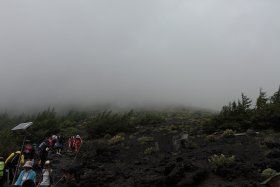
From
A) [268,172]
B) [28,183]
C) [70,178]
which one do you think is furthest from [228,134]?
[28,183]

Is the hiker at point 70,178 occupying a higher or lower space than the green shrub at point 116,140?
lower

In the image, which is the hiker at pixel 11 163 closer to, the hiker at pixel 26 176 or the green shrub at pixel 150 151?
the hiker at pixel 26 176

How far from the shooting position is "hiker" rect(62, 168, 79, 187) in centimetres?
1910

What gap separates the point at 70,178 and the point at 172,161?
17.4 feet

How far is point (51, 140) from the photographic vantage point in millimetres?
30109

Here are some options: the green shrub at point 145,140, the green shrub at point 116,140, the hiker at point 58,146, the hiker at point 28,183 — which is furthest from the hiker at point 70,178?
the green shrub at point 116,140

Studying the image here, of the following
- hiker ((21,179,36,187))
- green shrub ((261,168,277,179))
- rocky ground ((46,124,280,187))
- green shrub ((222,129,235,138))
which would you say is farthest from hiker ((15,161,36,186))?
green shrub ((222,129,235,138))

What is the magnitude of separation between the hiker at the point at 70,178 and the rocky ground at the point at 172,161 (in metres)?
0.42

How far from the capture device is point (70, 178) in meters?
19.6

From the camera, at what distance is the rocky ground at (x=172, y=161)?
18.9 meters

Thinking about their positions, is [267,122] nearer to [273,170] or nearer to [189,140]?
[189,140]

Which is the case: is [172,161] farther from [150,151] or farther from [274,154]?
[150,151]

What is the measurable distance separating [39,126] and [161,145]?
62.9 feet

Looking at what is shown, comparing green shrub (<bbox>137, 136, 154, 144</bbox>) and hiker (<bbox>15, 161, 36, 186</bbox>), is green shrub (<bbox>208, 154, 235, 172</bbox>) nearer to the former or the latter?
hiker (<bbox>15, 161, 36, 186</bbox>)
